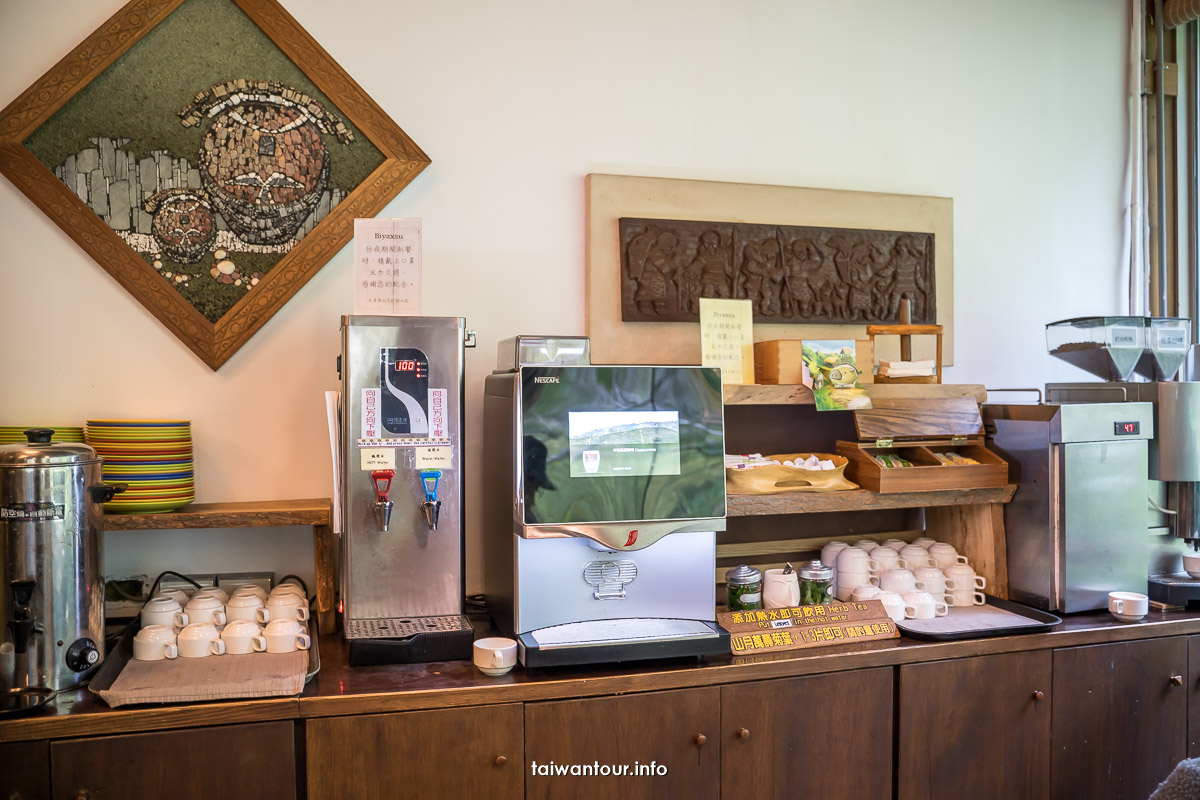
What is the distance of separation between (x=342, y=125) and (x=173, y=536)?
4.00 feet

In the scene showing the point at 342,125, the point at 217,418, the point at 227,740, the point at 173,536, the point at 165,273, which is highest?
the point at 342,125

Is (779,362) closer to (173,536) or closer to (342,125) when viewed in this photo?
(342,125)

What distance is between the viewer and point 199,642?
1.90 meters

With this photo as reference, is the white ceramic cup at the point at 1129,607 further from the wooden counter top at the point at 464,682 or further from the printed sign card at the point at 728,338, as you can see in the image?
the printed sign card at the point at 728,338

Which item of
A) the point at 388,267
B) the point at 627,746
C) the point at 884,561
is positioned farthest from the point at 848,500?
the point at 388,267

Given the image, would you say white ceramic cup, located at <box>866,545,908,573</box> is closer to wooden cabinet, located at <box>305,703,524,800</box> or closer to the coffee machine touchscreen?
the coffee machine touchscreen

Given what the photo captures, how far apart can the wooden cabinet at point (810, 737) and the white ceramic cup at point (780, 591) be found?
0.27 metres

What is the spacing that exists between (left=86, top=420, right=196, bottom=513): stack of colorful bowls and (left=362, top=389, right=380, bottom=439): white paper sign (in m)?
0.56

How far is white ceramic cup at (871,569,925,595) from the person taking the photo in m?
2.38

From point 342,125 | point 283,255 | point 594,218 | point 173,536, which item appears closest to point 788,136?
point 594,218

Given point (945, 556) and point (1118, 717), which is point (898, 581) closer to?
point (945, 556)

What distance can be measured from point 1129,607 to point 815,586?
88cm

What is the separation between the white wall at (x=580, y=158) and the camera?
221 cm

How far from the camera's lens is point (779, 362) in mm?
2422
